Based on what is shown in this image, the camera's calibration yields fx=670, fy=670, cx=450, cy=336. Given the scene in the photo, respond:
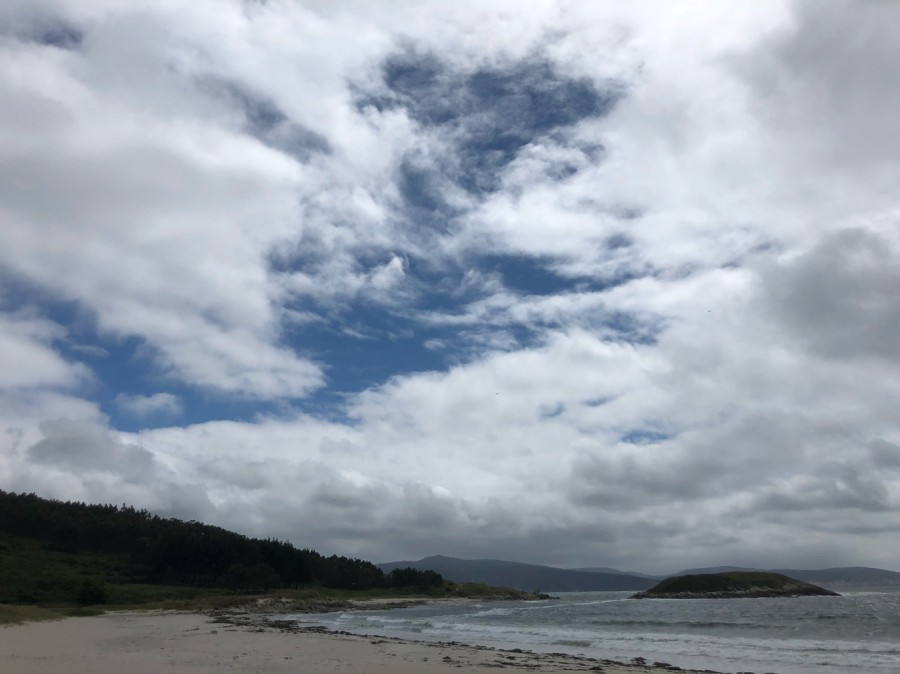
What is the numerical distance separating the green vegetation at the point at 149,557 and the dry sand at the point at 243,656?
4736cm

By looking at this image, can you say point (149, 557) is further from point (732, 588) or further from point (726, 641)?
point (732, 588)

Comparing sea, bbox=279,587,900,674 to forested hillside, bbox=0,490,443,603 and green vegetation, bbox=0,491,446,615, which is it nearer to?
green vegetation, bbox=0,491,446,615

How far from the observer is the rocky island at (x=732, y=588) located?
484 ft

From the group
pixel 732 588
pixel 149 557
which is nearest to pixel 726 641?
pixel 149 557

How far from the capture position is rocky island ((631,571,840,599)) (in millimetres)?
147500

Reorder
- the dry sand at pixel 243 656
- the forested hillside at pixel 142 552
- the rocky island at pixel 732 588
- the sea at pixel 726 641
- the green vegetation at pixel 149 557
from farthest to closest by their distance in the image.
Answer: the rocky island at pixel 732 588
the forested hillside at pixel 142 552
the green vegetation at pixel 149 557
the sea at pixel 726 641
the dry sand at pixel 243 656

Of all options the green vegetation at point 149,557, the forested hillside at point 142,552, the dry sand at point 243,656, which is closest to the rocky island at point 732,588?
the green vegetation at point 149,557

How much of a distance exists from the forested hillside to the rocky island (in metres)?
71.8

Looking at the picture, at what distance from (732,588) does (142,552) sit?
411 ft

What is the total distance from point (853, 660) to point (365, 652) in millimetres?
20435

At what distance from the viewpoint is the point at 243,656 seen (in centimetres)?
2620

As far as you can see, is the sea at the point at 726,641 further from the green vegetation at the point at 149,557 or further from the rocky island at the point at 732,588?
the rocky island at the point at 732,588

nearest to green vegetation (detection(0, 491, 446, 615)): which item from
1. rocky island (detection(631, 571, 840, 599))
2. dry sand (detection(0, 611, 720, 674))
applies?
dry sand (detection(0, 611, 720, 674))

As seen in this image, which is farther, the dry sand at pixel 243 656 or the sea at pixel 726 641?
→ the sea at pixel 726 641
